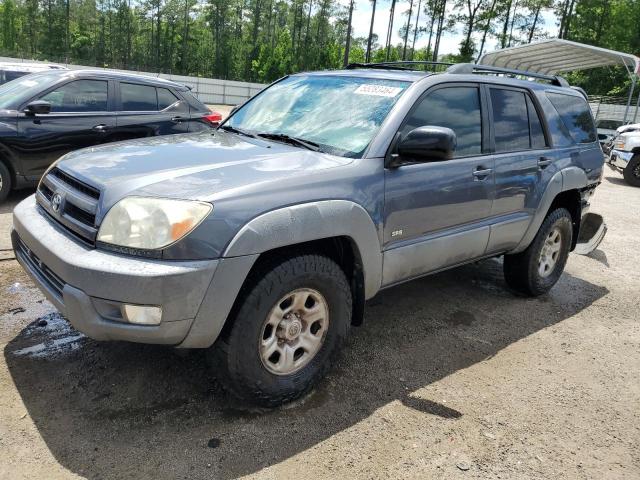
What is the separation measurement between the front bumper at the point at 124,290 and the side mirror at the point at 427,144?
4.53 ft

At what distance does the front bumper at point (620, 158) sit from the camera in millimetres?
13141

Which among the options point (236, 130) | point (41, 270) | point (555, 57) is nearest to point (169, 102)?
point (236, 130)

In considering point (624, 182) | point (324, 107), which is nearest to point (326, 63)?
point (624, 182)

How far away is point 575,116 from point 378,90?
99.4 inches

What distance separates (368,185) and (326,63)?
193 ft

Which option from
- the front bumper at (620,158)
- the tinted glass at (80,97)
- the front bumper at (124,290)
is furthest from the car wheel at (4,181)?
the front bumper at (620,158)

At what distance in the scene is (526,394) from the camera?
10.7ft

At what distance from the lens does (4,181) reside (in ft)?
19.9

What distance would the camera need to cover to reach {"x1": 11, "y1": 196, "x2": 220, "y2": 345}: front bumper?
230 centimetres

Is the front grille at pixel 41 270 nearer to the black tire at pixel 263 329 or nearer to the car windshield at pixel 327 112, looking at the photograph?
the black tire at pixel 263 329

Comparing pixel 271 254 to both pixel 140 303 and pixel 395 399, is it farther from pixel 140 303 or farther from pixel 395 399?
pixel 395 399

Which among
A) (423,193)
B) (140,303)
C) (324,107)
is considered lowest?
(140,303)

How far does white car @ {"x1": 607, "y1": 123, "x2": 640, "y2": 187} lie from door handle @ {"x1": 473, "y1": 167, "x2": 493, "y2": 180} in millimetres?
11209

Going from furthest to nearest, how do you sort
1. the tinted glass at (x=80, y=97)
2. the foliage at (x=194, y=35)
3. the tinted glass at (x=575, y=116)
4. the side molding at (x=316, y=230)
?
the foliage at (x=194, y=35) < the tinted glass at (x=80, y=97) < the tinted glass at (x=575, y=116) < the side molding at (x=316, y=230)
